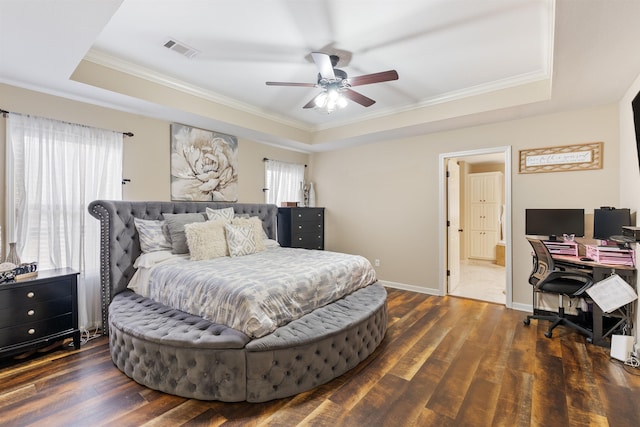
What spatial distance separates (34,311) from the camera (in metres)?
2.49

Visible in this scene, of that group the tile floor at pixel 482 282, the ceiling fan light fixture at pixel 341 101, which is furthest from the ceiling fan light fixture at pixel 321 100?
the tile floor at pixel 482 282


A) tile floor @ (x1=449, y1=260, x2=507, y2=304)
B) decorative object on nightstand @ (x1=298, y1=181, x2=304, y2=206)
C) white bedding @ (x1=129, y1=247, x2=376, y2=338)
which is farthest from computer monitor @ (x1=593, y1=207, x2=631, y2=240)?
decorative object on nightstand @ (x1=298, y1=181, x2=304, y2=206)

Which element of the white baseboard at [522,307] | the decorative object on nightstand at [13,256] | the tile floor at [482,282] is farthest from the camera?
the tile floor at [482,282]

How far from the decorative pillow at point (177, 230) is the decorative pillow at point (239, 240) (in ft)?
1.58

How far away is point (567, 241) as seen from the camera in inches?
129

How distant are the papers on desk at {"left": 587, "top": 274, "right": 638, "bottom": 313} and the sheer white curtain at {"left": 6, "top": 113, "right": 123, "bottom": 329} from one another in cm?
504

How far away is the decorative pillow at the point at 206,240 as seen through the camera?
315 cm

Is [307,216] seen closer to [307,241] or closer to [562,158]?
[307,241]

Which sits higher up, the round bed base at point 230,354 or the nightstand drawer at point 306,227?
the nightstand drawer at point 306,227

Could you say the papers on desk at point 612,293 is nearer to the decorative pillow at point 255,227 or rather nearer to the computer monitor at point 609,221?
the computer monitor at point 609,221

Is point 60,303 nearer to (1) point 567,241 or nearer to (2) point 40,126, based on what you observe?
(2) point 40,126

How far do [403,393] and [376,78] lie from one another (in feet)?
8.16

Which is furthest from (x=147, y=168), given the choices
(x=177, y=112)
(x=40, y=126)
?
(x=40, y=126)

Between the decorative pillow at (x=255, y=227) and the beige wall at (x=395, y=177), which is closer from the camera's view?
the beige wall at (x=395, y=177)
